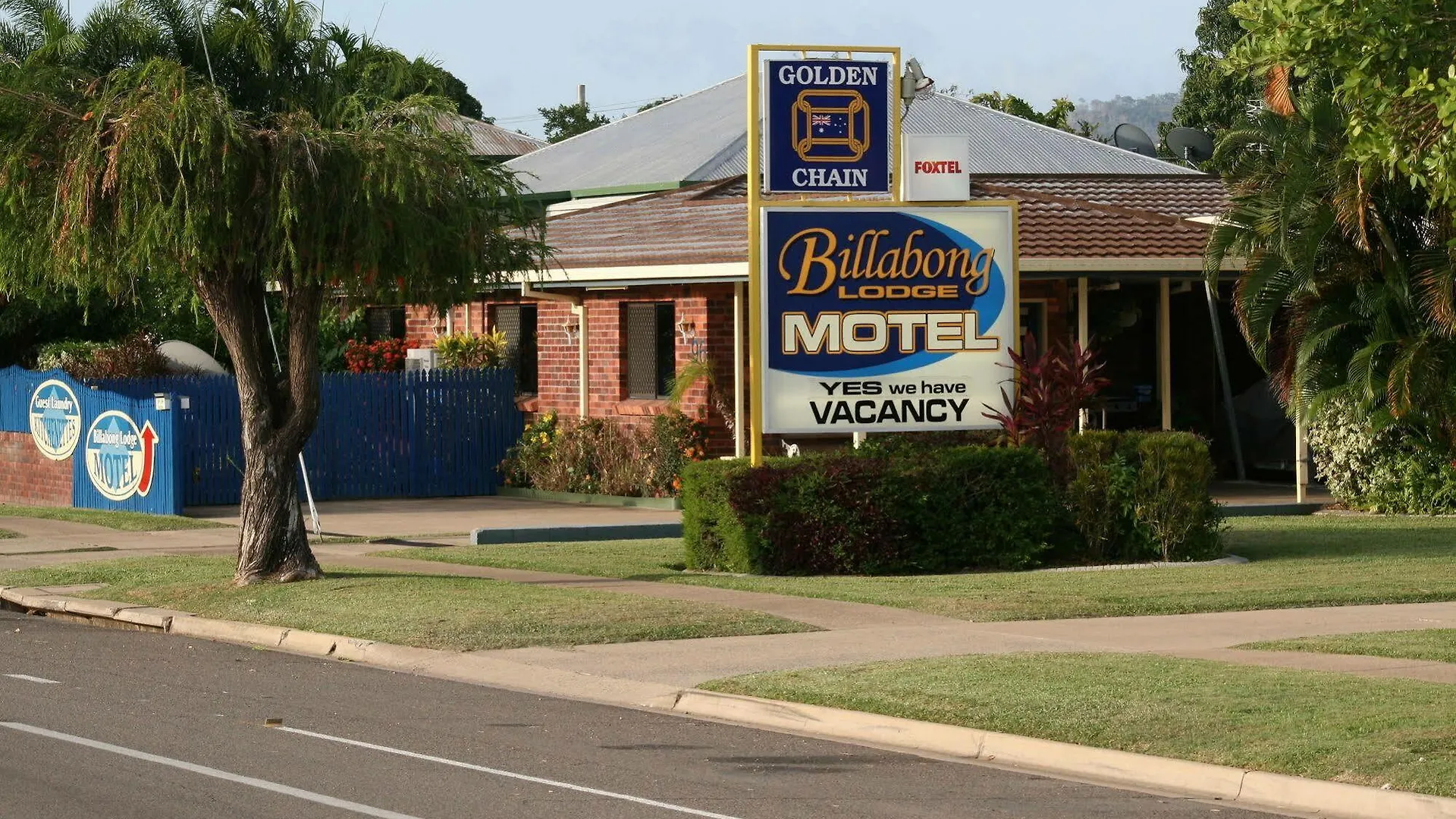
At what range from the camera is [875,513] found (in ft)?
56.4

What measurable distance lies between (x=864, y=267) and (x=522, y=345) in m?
11.5

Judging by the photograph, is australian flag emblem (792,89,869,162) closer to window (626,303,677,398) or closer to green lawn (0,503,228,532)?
window (626,303,677,398)

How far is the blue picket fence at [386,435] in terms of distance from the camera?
25.5m

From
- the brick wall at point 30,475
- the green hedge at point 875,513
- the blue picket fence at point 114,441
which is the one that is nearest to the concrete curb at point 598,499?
the blue picket fence at point 114,441

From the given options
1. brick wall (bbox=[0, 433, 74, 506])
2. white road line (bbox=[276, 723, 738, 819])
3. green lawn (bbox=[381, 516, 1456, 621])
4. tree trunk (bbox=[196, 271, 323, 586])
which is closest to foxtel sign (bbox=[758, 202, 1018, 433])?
green lawn (bbox=[381, 516, 1456, 621])

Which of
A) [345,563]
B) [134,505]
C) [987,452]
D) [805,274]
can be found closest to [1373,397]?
[987,452]

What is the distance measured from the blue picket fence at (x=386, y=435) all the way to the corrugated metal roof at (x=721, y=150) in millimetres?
5179

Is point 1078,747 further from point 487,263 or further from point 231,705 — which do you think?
point 487,263

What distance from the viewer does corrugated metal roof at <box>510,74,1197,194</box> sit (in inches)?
1227

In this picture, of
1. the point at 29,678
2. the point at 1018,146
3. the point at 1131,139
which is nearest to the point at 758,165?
the point at 29,678

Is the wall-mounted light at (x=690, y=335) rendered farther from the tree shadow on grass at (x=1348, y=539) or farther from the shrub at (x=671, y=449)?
the tree shadow on grass at (x=1348, y=539)

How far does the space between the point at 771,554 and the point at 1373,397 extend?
668cm

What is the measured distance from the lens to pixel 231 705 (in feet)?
37.3

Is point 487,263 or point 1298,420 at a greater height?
point 487,263
